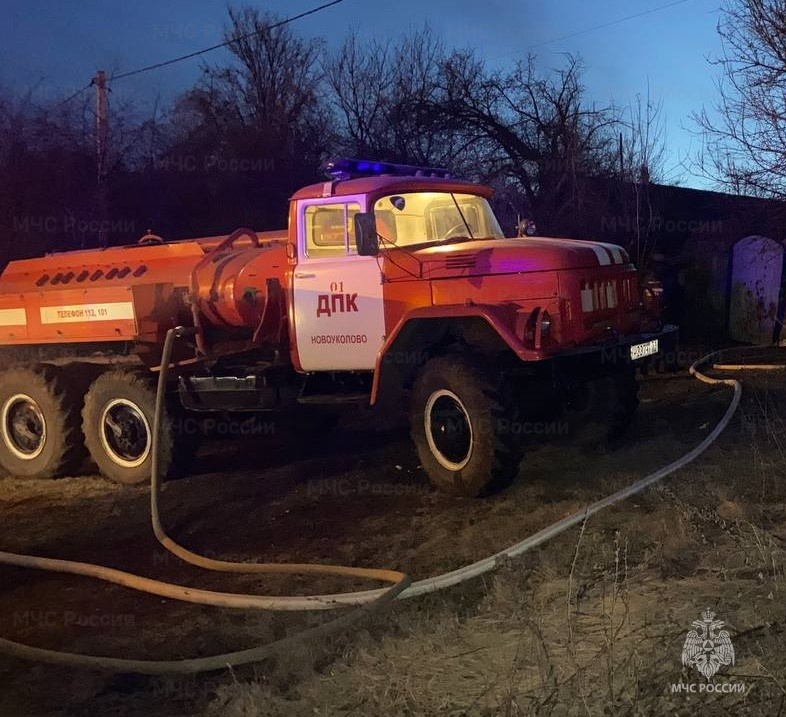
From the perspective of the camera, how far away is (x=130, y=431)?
315 inches

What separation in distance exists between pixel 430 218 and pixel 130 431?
356 centimetres

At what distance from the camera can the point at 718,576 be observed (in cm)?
407

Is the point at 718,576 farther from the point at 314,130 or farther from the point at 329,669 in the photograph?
the point at 314,130

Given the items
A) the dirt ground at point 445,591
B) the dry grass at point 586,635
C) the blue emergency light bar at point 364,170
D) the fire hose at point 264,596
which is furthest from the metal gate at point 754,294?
the dry grass at point 586,635

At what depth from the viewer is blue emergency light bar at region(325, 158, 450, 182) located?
24.0 feet

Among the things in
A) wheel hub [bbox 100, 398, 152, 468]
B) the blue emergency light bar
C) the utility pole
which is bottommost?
wheel hub [bbox 100, 398, 152, 468]

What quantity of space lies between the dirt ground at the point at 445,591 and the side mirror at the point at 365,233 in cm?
203

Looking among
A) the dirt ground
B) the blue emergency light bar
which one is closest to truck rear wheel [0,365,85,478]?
the dirt ground

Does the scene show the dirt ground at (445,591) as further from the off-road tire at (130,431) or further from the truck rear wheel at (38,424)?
the truck rear wheel at (38,424)

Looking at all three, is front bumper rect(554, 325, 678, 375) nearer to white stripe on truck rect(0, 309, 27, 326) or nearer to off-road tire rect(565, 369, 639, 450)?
off-road tire rect(565, 369, 639, 450)

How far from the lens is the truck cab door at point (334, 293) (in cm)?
681

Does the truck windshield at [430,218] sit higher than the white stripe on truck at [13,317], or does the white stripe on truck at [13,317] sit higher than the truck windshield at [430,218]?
the truck windshield at [430,218]

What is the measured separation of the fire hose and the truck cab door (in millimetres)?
1838

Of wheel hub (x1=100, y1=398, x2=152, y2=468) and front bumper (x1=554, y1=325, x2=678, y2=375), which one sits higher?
front bumper (x1=554, y1=325, x2=678, y2=375)
